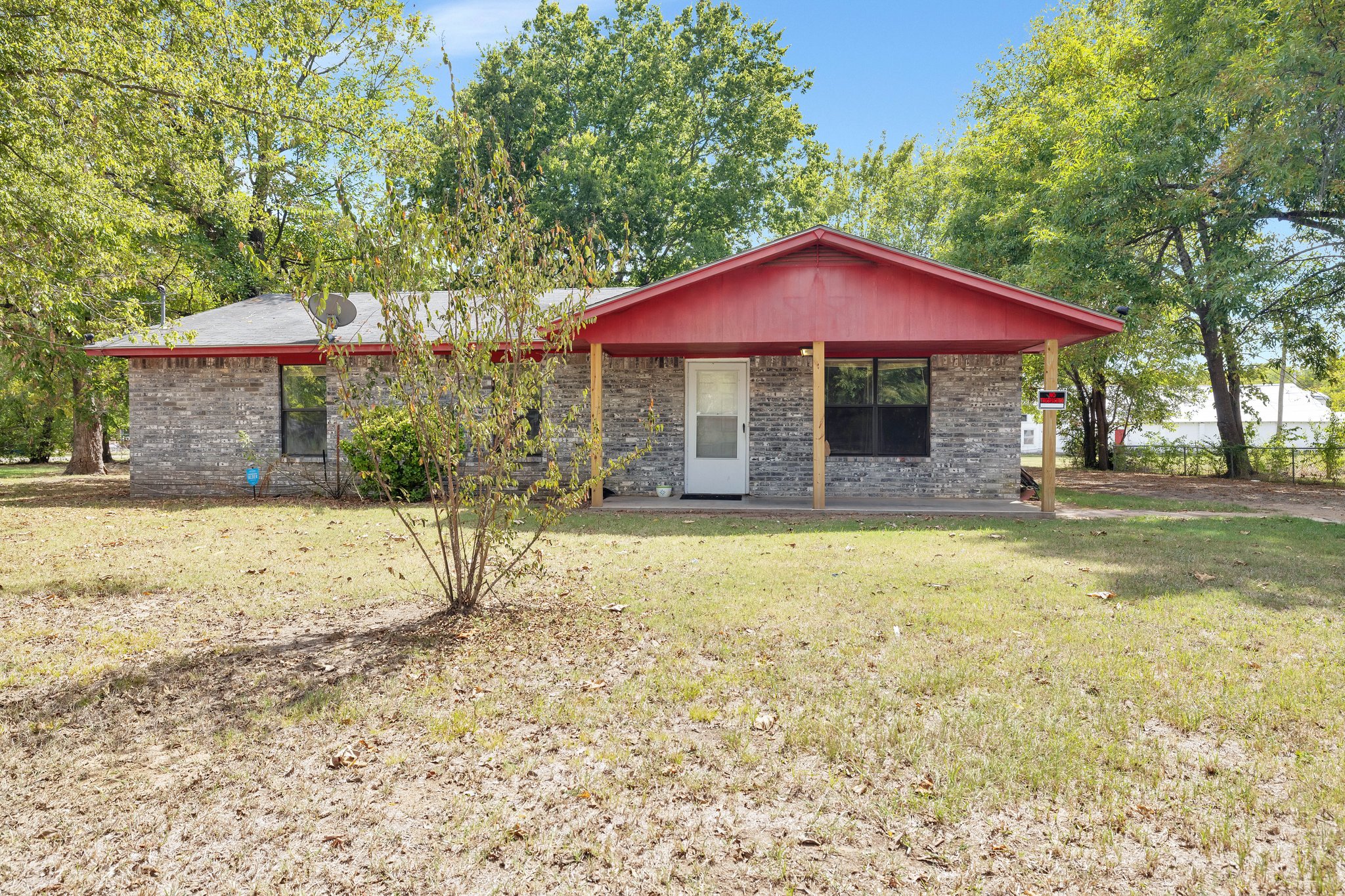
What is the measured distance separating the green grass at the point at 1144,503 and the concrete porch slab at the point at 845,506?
1.38 m

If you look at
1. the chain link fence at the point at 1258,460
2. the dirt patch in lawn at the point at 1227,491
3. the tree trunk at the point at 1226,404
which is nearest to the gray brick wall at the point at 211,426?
the dirt patch in lawn at the point at 1227,491

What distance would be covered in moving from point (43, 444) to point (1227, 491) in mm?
35121

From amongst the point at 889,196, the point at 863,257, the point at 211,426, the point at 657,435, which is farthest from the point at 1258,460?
the point at 211,426

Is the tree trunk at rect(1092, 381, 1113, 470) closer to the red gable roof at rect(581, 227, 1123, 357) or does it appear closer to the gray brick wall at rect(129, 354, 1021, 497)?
the gray brick wall at rect(129, 354, 1021, 497)

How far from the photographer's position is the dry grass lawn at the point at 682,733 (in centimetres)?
250

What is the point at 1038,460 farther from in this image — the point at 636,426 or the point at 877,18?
the point at 636,426

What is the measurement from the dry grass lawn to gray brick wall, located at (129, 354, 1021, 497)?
19.2 ft

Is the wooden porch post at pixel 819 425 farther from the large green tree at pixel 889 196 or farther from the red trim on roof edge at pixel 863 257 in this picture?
the large green tree at pixel 889 196

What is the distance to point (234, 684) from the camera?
13.5 feet

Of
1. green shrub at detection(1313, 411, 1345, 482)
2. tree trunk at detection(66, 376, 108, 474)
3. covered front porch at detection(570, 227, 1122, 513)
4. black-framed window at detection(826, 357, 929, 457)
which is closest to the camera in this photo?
covered front porch at detection(570, 227, 1122, 513)

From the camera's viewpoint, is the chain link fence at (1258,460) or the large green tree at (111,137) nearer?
the large green tree at (111,137)

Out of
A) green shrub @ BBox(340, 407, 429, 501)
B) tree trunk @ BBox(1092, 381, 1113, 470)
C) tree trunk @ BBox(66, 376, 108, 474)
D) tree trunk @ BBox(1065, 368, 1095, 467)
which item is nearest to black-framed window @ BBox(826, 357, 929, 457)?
green shrub @ BBox(340, 407, 429, 501)

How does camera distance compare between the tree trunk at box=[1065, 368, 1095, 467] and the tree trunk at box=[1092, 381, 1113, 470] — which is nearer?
the tree trunk at box=[1092, 381, 1113, 470]

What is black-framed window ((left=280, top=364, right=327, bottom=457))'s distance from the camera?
13398 millimetres
